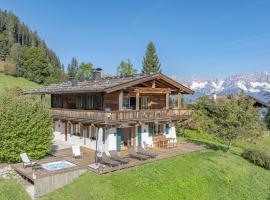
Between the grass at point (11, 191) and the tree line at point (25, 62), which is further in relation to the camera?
the tree line at point (25, 62)

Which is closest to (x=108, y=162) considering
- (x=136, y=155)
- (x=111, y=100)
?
(x=136, y=155)

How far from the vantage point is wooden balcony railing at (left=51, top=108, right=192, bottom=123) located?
19539mm

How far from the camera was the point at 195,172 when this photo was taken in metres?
18.3

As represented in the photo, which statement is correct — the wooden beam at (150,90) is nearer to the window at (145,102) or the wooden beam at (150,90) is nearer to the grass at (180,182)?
the window at (145,102)

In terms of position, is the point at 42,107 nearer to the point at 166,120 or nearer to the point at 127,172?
the point at 127,172

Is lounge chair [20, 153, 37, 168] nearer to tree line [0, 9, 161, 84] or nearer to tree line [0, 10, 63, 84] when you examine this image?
tree line [0, 9, 161, 84]

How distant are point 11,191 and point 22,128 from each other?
4665mm

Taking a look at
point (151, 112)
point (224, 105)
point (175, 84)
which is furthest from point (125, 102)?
point (224, 105)

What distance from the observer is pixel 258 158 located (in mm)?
22984

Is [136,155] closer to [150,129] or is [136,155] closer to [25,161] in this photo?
[150,129]

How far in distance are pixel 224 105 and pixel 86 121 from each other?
470 inches

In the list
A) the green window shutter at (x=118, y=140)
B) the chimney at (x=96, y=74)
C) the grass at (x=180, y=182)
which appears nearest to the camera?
the grass at (x=180, y=182)

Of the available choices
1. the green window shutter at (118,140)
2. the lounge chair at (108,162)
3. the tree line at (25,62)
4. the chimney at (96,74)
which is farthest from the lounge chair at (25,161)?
the tree line at (25,62)

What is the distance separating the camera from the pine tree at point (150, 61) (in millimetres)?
65750
